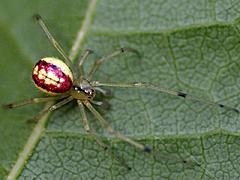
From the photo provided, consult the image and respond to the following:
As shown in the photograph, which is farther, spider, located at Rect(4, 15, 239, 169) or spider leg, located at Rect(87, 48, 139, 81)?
spider leg, located at Rect(87, 48, 139, 81)

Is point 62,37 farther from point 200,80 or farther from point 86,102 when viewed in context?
point 200,80

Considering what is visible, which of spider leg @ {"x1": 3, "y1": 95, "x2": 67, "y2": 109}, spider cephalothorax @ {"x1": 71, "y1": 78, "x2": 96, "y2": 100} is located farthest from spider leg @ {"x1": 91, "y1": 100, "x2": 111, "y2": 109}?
spider leg @ {"x1": 3, "y1": 95, "x2": 67, "y2": 109}

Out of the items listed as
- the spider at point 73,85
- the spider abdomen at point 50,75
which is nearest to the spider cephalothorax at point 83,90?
the spider at point 73,85

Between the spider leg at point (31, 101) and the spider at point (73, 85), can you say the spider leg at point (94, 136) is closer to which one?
the spider at point (73, 85)

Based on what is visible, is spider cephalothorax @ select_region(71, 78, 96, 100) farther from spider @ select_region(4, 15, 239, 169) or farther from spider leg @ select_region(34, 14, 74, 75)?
spider leg @ select_region(34, 14, 74, 75)

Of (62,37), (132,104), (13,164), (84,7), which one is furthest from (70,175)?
(84,7)

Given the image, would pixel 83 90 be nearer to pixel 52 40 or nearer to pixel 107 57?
pixel 107 57
